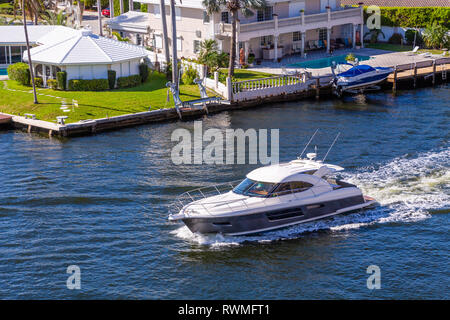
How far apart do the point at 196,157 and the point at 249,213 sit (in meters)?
12.7

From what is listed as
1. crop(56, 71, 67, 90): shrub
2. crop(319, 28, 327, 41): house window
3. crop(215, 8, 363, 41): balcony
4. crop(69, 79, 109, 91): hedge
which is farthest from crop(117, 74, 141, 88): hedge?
crop(319, 28, 327, 41): house window

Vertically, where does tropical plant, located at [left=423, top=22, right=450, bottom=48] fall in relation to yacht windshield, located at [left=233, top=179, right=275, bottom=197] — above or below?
above

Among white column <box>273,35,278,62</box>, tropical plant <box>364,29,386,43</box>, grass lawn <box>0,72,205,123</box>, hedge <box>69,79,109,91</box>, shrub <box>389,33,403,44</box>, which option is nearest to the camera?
grass lawn <box>0,72,205,123</box>

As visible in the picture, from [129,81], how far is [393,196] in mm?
31808

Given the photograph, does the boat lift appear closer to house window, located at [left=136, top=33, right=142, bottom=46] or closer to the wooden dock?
the wooden dock

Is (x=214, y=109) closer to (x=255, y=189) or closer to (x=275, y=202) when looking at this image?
(x=255, y=189)

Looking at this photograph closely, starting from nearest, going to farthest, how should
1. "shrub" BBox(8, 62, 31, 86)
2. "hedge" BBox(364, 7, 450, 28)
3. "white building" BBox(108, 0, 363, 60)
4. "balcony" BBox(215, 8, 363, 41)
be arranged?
1. "shrub" BBox(8, 62, 31, 86)
2. "balcony" BBox(215, 8, 363, 41)
3. "white building" BBox(108, 0, 363, 60)
4. "hedge" BBox(364, 7, 450, 28)

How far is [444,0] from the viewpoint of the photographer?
8006 cm

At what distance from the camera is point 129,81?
209 ft

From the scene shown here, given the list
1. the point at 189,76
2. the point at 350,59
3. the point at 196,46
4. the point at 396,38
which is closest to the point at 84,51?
the point at 189,76

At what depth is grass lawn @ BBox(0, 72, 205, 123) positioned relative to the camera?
55.0m

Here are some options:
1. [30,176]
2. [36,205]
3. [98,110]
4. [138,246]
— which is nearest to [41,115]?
[98,110]

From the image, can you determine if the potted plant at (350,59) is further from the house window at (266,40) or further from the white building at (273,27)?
the house window at (266,40)

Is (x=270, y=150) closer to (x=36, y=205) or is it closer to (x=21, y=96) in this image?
(x=36, y=205)
